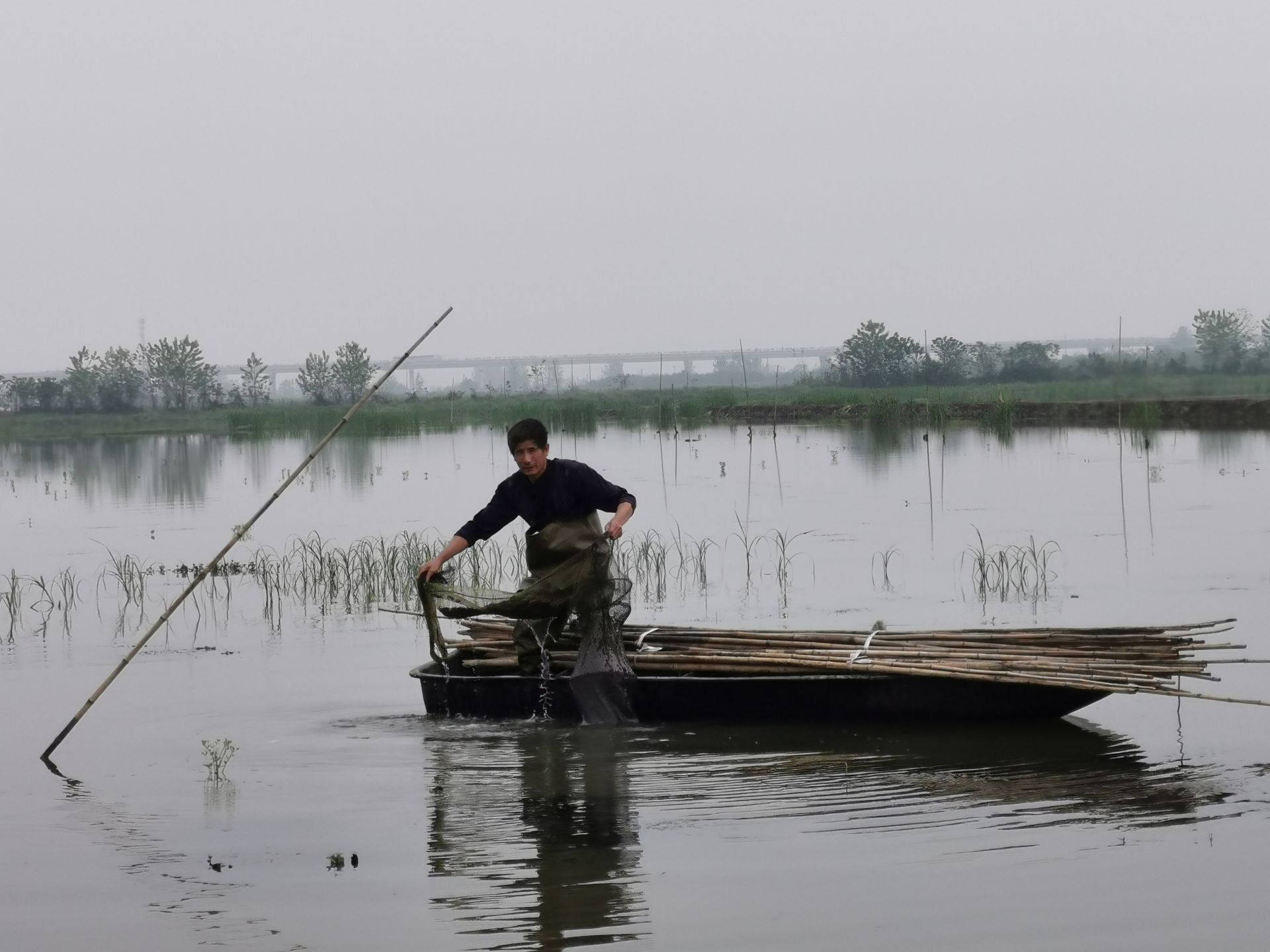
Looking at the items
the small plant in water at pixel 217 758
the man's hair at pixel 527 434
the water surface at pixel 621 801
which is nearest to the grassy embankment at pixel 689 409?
the water surface at pixel 621 801

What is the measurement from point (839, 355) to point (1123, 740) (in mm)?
45398

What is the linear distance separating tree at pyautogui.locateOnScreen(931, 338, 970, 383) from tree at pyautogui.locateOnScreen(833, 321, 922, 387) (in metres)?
0.76

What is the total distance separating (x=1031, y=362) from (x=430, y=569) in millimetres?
38955

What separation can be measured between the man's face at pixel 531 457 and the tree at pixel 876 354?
4436cm

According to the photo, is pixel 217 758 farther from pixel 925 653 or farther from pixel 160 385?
pixel 160 385

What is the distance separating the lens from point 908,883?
182 inches

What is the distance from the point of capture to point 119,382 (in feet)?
179

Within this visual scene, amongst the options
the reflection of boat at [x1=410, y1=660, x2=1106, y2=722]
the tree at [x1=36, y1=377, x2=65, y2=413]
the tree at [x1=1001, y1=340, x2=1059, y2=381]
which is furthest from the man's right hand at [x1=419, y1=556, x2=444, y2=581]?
the tree at [x1=36, y1=377, x2=65, y2=413]

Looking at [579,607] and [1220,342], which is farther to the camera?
[1220,342]

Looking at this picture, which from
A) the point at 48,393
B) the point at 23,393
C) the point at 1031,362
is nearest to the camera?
the point at 1031,362

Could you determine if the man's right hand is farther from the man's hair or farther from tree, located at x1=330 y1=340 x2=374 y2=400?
tree, located at x1=330 y1=340 x2=374 y2=400

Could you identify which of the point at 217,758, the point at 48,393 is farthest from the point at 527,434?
the point at 48,393

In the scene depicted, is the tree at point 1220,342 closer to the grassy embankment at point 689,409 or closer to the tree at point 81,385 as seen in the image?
the grassy embankment at point 689,409

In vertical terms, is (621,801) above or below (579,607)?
below
